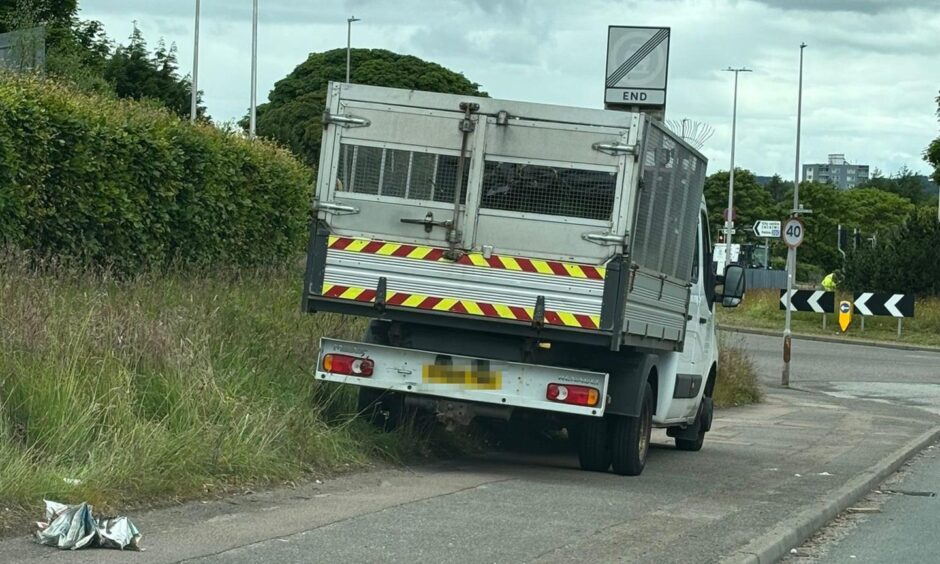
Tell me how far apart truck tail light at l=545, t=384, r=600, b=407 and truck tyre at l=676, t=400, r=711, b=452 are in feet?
13.6

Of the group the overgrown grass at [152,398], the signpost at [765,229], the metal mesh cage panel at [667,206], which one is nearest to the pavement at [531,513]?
the overgrown grass at [152,398]

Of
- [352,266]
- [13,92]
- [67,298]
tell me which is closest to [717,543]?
[352,266]

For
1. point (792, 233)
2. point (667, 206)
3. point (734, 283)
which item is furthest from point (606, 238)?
point (792, 233)

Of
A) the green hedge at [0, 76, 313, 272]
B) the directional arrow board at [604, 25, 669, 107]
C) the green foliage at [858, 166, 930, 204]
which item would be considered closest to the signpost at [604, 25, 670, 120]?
the directional arrow board at [604, 25, 669, 107]

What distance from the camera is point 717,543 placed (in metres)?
8.50

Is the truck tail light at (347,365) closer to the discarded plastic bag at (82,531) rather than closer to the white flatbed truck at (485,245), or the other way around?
the white flatbed truck at (485,245)

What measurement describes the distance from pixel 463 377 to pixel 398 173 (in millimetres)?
1586

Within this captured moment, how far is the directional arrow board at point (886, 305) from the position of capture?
36875 millimetres

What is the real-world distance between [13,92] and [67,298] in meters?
4.14

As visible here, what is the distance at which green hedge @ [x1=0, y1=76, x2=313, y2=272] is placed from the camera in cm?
1443

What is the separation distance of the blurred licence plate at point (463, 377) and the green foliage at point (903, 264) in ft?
111

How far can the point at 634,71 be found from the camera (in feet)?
62.5

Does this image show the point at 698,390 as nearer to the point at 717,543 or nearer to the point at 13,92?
the point at 717,543

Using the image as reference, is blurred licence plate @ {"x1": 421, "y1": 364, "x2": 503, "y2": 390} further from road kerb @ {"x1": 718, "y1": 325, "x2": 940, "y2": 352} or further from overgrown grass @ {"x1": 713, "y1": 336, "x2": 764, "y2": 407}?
road kerb @ {"x1": 718, "y1": 325, "x2": 940, "y2": 352}
